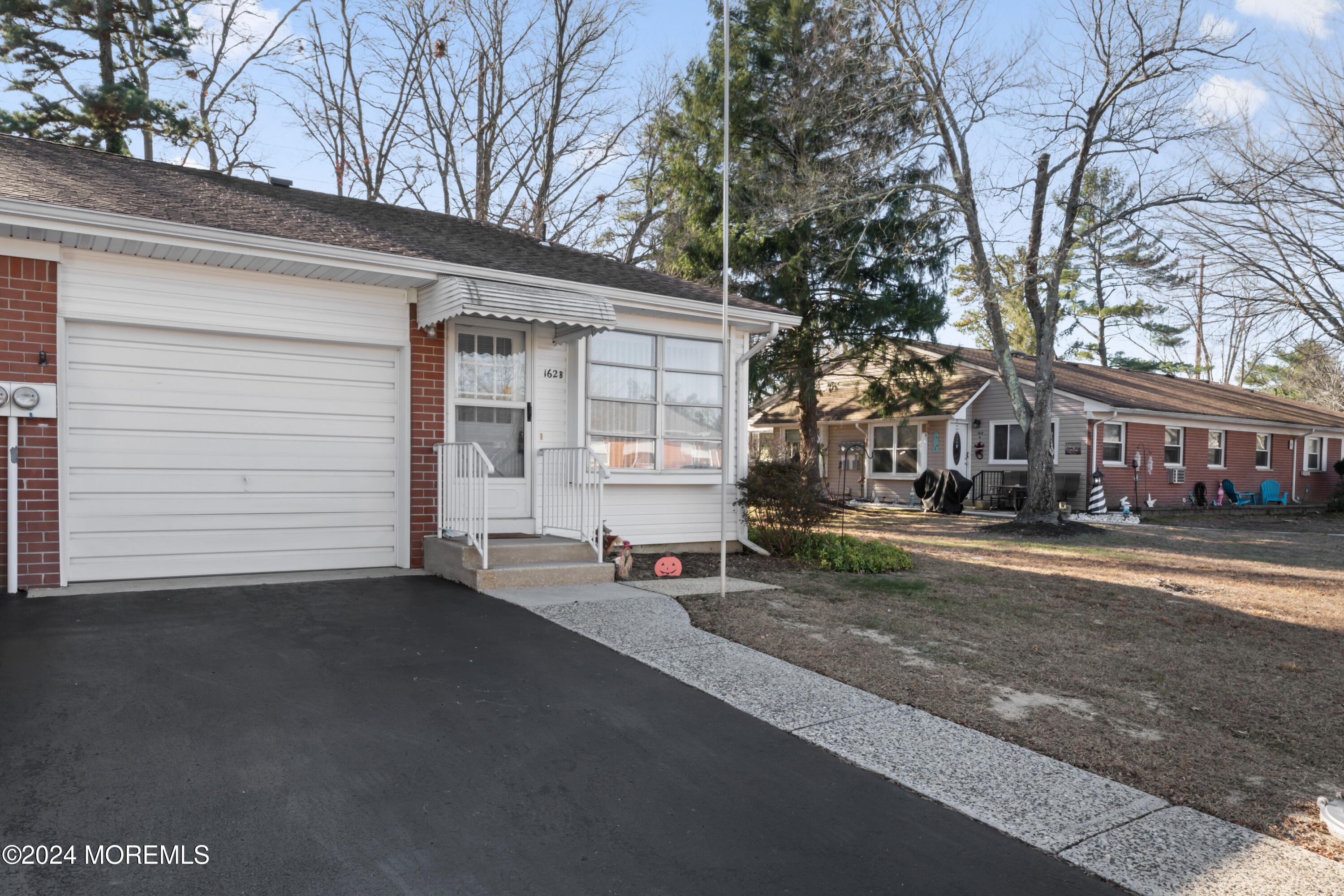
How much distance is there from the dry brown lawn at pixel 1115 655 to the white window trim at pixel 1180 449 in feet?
37.9

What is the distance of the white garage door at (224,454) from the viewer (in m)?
6.51

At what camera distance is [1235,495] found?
23.1m

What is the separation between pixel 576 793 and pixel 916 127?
15816 mm

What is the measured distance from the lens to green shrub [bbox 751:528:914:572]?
9.23 meters

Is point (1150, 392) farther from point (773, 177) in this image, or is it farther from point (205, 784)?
point (205, 784)

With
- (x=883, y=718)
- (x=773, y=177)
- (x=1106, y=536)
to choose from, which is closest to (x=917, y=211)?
(x=773, y=177)

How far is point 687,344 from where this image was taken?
31.1 ft

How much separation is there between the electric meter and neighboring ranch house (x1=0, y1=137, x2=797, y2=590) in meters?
0.04

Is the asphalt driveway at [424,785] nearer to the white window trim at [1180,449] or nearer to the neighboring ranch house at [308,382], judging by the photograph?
the neighboring ranch house at [308,382]

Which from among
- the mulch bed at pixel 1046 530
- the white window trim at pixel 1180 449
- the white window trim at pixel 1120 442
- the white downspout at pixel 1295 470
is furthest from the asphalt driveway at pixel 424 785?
the white downspout at pixel 1295 470

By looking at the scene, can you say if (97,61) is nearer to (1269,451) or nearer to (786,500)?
(786,500)

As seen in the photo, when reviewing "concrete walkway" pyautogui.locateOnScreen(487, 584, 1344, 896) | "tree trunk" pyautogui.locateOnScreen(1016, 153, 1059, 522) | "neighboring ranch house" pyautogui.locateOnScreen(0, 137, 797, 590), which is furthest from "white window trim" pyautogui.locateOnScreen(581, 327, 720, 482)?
"tree trunk" pyautogui.locateOnScreen(1016, 153, 1059, 522)

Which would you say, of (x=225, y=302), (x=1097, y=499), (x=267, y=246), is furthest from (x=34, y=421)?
(x=1097, y=499)

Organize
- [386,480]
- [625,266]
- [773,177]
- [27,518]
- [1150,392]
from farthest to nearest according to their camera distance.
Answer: [1150,392], [773,177], [625,266], [386,480], [27,518]
